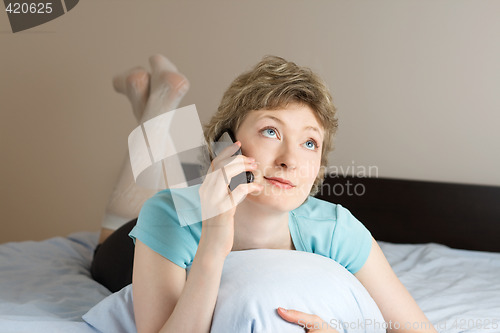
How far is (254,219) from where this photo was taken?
1.04 m

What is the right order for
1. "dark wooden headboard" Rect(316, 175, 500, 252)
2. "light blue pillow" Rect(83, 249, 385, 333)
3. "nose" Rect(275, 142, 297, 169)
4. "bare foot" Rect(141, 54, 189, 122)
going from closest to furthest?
"light blue pillow" Rect(83, 249, 385, 333)
"nose" Rect(275, 142, 297, 169)
"bare foot" Rect(141, 54, 189, 122)
"dark wooden headboard" Rect(316, 175, 500, 252)

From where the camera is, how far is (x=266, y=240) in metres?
1.07

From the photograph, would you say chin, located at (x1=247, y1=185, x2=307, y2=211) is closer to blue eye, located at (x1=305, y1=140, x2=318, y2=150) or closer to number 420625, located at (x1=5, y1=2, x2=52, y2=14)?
blue eye, located at (x1=305, y1=140, x2=318, y2=150)

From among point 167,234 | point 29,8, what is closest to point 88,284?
point 167,234

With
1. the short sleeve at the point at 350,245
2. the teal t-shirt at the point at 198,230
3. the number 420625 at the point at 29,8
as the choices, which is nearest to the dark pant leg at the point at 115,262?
the teal t-shirt at the point at 198,230

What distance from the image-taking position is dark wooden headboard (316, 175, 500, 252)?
222cm

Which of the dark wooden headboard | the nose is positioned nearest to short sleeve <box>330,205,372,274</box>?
the nose

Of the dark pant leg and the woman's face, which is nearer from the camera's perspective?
the woman's face

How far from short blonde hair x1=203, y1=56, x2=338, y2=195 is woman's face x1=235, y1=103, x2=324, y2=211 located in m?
0.01

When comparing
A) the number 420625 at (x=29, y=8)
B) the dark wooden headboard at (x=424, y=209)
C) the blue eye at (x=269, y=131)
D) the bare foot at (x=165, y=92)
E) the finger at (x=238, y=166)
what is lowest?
the dark wooden headboard at (x=424, y=209)

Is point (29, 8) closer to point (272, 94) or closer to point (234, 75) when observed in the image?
point (234, 75)

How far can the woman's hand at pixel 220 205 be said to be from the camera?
866 millimetres

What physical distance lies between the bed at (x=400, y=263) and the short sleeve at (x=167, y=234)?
0.65ft

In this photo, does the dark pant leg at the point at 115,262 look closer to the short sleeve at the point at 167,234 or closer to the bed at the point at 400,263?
the bed at the point at 400,263
